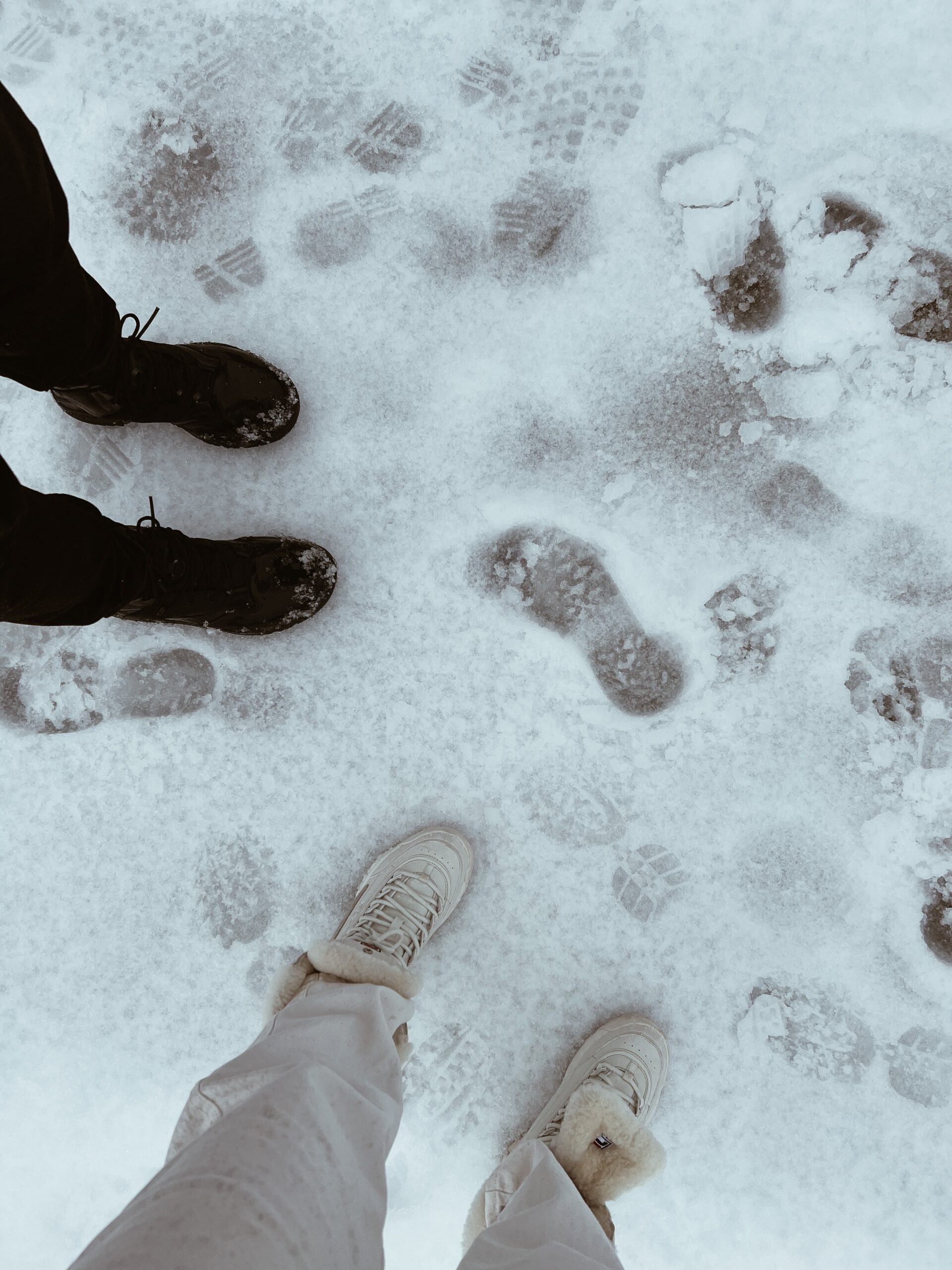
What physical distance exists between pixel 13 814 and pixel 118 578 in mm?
608

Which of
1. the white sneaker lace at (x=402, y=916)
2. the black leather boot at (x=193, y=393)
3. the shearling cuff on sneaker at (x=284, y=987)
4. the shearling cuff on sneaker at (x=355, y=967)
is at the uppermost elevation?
the black leather boot at (x=193, y=393)

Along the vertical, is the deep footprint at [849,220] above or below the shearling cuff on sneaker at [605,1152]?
above

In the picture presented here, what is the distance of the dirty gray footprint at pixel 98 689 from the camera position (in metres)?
1.35

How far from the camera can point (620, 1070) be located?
46.3 inches

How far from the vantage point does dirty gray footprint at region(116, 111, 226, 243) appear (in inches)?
53.1

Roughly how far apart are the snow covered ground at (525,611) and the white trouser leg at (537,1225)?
10.0 inches

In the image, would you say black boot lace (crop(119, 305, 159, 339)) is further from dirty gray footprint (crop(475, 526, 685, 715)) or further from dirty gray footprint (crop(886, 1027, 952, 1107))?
dirty gray footprint (crop(886, 1027, 952, 1107))

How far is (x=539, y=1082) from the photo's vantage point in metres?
1.29

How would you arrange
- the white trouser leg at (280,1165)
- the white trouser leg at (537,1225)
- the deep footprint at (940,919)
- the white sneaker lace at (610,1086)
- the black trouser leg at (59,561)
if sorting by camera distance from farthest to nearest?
the deep footprint at (940,919), the white sneaker lace at (610,1086), the black trouser leg at (59,561), the white trouser leg at (537,1225), the white trouser leg at (280,1165)

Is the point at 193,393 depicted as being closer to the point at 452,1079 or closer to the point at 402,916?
the point at 402,916

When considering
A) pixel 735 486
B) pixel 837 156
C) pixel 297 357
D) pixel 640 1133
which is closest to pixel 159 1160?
pixel 640 1133

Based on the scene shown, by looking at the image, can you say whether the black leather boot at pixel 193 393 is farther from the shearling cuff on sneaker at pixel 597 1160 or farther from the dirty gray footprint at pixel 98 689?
the shearling cuff on sneaker at pixel 597 1160

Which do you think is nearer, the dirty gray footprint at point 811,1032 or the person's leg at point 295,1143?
the person's leg at point 295,1143

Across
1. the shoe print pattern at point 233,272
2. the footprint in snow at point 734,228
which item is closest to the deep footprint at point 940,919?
the footprint in snow at point 734,228
